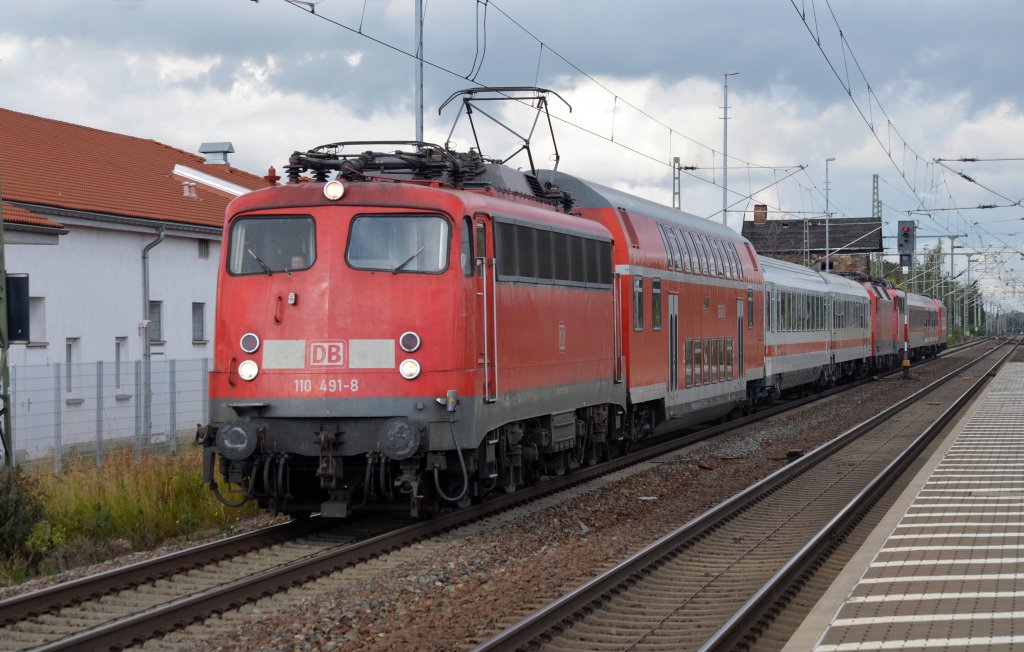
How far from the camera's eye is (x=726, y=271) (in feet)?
79.2

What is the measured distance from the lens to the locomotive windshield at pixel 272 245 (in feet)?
39.9

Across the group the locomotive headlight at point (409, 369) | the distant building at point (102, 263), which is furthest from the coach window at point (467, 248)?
the distant building at point (102, 263)

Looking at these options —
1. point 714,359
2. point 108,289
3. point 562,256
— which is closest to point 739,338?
point 714,359

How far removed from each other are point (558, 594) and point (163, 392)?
13569mm

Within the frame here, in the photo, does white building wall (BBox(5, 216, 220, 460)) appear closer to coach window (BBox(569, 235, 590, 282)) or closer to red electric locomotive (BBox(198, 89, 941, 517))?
red electric locomotive (BBox(198, 89, 941, 517))

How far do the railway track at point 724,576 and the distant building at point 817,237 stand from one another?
76580 mm

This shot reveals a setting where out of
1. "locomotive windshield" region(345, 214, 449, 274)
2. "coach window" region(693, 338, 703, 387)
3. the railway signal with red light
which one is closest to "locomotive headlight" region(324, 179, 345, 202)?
"locomotive windshield" region(345, 214, 449, 274)

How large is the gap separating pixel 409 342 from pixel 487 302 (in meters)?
1.03

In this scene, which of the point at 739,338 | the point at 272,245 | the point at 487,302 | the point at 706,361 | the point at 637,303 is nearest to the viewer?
the point at 272,245

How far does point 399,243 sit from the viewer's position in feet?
39.7

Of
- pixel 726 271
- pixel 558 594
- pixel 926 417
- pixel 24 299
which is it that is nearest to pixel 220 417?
pixel 24 299

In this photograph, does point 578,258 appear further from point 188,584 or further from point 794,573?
point 188,584

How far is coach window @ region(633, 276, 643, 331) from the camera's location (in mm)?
17938

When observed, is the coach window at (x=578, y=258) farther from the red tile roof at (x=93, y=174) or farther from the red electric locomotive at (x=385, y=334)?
the red tile roof at (x=93, y=174)
